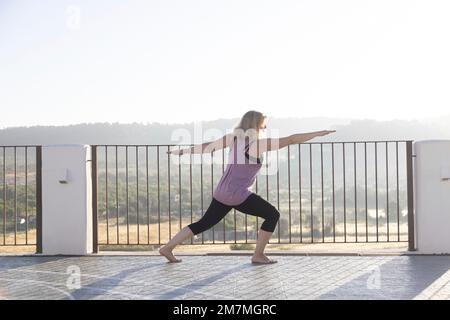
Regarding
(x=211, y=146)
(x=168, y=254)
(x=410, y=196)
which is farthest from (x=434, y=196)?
(x=168, y=254)

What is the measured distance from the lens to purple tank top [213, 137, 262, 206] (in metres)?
7.95

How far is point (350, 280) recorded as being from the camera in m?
7.00

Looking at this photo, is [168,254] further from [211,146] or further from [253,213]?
[211,146]

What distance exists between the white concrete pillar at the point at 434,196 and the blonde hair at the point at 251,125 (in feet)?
7.72

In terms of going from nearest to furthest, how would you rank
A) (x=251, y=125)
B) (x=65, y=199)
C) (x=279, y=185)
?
(x=251, y=125)
(x=65, y=199)
(x=279, y=185)

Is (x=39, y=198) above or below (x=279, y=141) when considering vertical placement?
below

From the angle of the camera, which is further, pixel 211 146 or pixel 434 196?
pixel 434 196

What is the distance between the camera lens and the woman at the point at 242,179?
7.90m

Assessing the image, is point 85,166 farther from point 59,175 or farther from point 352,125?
point 352,125

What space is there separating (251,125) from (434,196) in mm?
2699

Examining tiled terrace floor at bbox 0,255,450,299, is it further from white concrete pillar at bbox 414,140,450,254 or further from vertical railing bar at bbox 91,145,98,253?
vertical railing bar at bbox 91,145,98,253

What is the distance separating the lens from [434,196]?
902 centimetres

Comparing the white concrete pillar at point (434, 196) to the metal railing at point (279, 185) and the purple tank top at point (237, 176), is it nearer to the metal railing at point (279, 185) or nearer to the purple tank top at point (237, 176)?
the metal railing at point (279, 185)

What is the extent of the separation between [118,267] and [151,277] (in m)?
0.90
